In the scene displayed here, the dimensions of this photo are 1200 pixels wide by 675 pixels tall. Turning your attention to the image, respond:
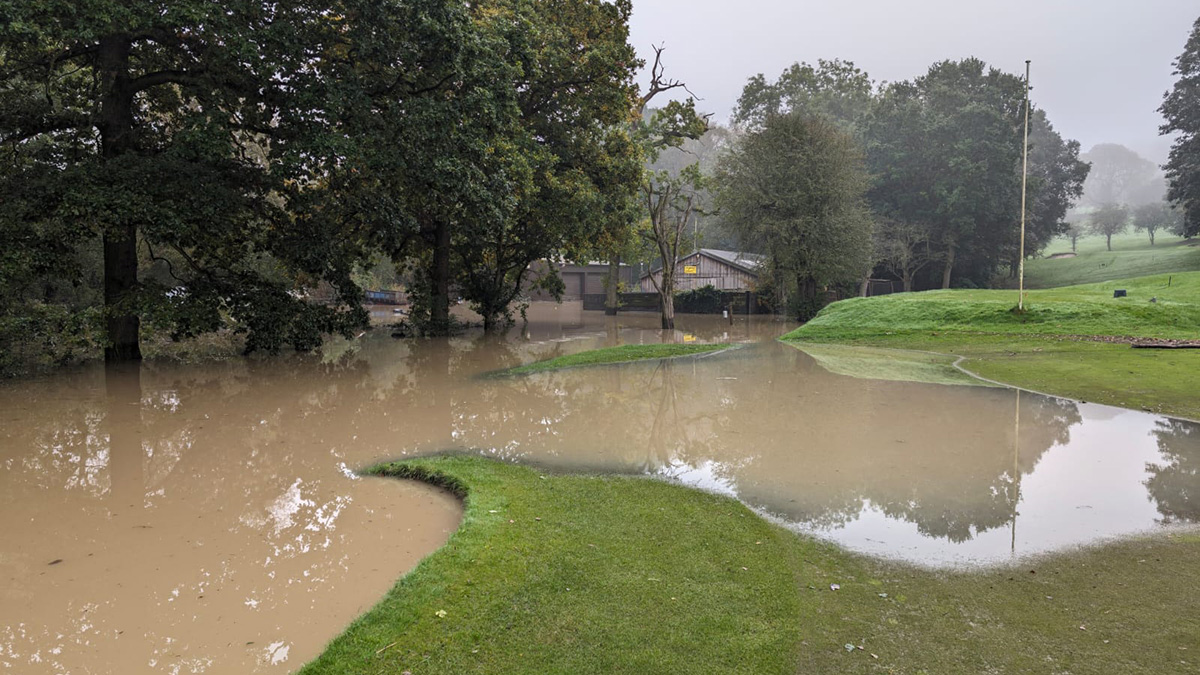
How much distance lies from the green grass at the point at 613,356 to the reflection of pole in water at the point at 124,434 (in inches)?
274

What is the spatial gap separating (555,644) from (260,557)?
111 inches

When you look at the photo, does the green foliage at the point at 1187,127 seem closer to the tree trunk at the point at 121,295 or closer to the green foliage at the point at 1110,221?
the green foliage at the point at 1110,221

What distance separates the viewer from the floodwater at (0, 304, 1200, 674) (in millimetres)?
4055

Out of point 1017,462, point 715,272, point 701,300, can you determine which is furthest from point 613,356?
point 715,272

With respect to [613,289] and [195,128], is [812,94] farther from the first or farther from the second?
[195,128]

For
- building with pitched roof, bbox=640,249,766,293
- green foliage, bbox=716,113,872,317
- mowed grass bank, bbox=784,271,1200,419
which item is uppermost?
green foliage, bbox=716,113,872,317

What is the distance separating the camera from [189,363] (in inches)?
627

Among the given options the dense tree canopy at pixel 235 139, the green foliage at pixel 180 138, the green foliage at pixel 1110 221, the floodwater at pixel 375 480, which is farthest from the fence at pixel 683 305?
the green foliage at pixel 1110 221

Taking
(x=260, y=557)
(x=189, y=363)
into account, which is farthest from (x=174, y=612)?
(x=189, y=363)

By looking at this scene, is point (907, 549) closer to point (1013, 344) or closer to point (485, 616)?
point (485, 616)

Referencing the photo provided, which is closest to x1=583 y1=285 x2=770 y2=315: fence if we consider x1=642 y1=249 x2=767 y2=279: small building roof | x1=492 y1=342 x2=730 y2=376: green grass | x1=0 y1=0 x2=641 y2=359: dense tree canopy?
x1=642 y1=249 x2=767 y2=279: small building roof

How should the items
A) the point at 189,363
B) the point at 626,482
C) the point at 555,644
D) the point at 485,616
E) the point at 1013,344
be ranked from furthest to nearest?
the point at 1013,344 → the point at 189,363 → the point at 626,482 → the point at 485,616 → the point at 555,644

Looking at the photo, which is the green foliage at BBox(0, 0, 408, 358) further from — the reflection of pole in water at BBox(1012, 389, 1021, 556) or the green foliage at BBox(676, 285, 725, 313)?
the green foliage at BBox(676, 285, 725, 313)

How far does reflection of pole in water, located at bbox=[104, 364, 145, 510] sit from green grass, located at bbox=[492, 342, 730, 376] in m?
6.95
